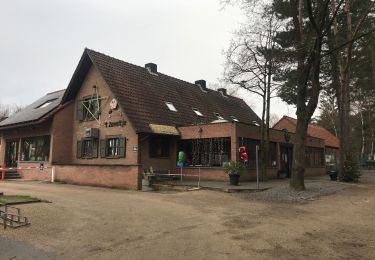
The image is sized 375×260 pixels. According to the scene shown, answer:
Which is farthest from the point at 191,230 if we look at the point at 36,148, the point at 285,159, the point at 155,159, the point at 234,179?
the point at 36,148

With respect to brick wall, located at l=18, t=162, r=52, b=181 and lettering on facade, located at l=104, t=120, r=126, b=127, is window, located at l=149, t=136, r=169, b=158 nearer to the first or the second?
lettering on facade, located at l=104, t=120, r=126, b=127

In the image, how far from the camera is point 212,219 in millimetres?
Answer: 11141

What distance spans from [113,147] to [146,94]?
415cm

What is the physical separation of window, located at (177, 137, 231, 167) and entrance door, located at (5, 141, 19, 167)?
13.3 meters

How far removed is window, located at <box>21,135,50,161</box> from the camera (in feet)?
87.2

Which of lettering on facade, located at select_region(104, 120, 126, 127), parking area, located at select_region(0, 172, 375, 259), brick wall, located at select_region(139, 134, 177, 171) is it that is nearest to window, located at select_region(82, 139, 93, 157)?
lettering on facade, located at select_region(104, 120, 126, 127)

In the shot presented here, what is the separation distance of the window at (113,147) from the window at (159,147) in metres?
1.65

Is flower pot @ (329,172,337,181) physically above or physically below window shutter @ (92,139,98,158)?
below

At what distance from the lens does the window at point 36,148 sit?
26.6 metres

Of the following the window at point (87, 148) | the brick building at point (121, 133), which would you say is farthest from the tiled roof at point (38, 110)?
the window at point (87, 148)

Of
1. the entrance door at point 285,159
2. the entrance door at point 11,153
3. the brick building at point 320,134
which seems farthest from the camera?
the brick building at point 320,134

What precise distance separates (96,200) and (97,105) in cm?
1193

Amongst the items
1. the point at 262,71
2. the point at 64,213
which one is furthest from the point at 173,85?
the point at 64,213

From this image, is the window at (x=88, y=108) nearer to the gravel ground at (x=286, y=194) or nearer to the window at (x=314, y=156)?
the gravel ground at (x=286, y=194)
